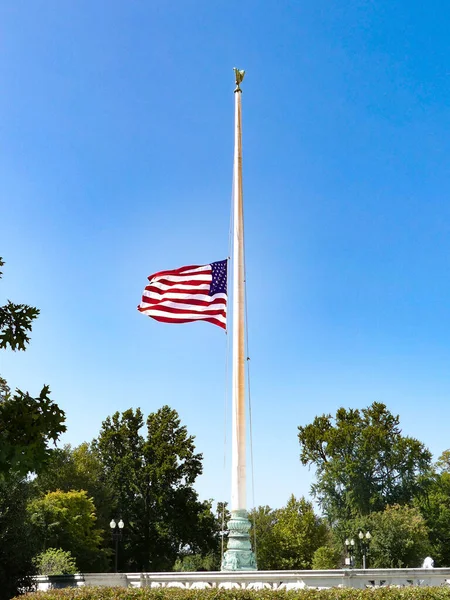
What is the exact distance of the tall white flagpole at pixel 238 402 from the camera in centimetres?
2023

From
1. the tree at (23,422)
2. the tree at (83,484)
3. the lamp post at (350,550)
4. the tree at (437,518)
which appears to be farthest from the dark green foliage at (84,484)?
the tree at (23,422)

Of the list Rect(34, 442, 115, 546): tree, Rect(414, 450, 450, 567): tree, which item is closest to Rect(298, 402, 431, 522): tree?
Rect(414, 450, 450, 567): tree

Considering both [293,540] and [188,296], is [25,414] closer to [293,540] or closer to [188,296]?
[188,296]

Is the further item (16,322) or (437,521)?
(437,521)

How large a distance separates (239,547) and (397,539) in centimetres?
3380

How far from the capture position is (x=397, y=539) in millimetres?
49500

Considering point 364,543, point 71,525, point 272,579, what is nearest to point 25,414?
point 272,579

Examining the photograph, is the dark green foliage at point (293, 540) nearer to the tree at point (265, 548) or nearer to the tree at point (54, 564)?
the tree at point (265, 548)

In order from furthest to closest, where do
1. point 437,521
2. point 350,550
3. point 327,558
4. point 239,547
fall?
point 437,521, point 350,550, point 327,558, point 239,547

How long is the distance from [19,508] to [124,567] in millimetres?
31498

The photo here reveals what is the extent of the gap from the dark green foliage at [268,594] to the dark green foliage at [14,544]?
11.8ft

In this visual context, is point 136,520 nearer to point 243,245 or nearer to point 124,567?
point 124,567

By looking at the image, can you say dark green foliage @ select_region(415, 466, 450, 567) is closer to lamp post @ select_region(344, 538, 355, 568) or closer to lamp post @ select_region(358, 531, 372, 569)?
lamp post @ select_region(358, 531, 372, 569)

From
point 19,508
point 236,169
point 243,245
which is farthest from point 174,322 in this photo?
point 19,508
